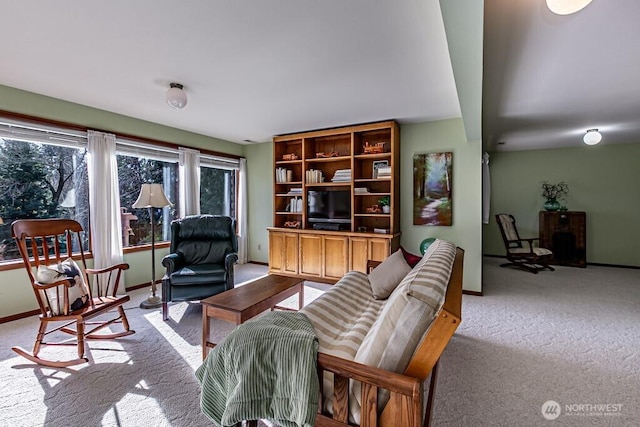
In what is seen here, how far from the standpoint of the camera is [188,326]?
2.90 meters

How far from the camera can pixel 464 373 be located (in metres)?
2.12

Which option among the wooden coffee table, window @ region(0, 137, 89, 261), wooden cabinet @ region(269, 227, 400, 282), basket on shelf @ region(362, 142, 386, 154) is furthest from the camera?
basket on shelf @ region(362, 142, 386, 154)

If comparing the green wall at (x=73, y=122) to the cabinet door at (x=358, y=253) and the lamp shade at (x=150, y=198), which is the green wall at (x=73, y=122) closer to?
the lamp shade at (x=150, y=198)

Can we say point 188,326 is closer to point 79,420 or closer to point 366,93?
point 79,420

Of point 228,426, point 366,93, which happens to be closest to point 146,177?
point 366,93

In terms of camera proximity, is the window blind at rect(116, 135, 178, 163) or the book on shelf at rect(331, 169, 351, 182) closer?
the window blind at rect(116, 135, 178, 163)

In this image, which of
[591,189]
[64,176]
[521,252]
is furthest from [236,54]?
[591,189]

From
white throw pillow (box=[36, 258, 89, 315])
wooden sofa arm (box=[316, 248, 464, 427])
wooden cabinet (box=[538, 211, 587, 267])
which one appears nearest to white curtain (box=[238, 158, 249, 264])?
white throw pillow (box=[36, 258, 89, 315])

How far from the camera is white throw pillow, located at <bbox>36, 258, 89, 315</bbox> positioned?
2.26 metres

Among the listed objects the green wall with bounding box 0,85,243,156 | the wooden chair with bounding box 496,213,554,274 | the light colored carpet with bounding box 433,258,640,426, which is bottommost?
the light colored carpet with bounding box 433,258,640,426

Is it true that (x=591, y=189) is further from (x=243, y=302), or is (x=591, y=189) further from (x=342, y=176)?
(x=243, y=302)

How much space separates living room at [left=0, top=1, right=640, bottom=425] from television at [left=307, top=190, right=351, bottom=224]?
32.1 inches

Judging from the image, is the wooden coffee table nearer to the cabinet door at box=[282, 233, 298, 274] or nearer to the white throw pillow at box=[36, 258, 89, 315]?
the white throw pillow at box=[36, 258, 89, 315]

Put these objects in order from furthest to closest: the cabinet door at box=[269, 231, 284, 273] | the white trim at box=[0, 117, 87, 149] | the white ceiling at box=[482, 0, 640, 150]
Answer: the cabinet door at box=[269, 231, 284, 273], the white trim at box=[0, 117, 87, 149], the white ceiling at box=[482, 0, 640, 150]
